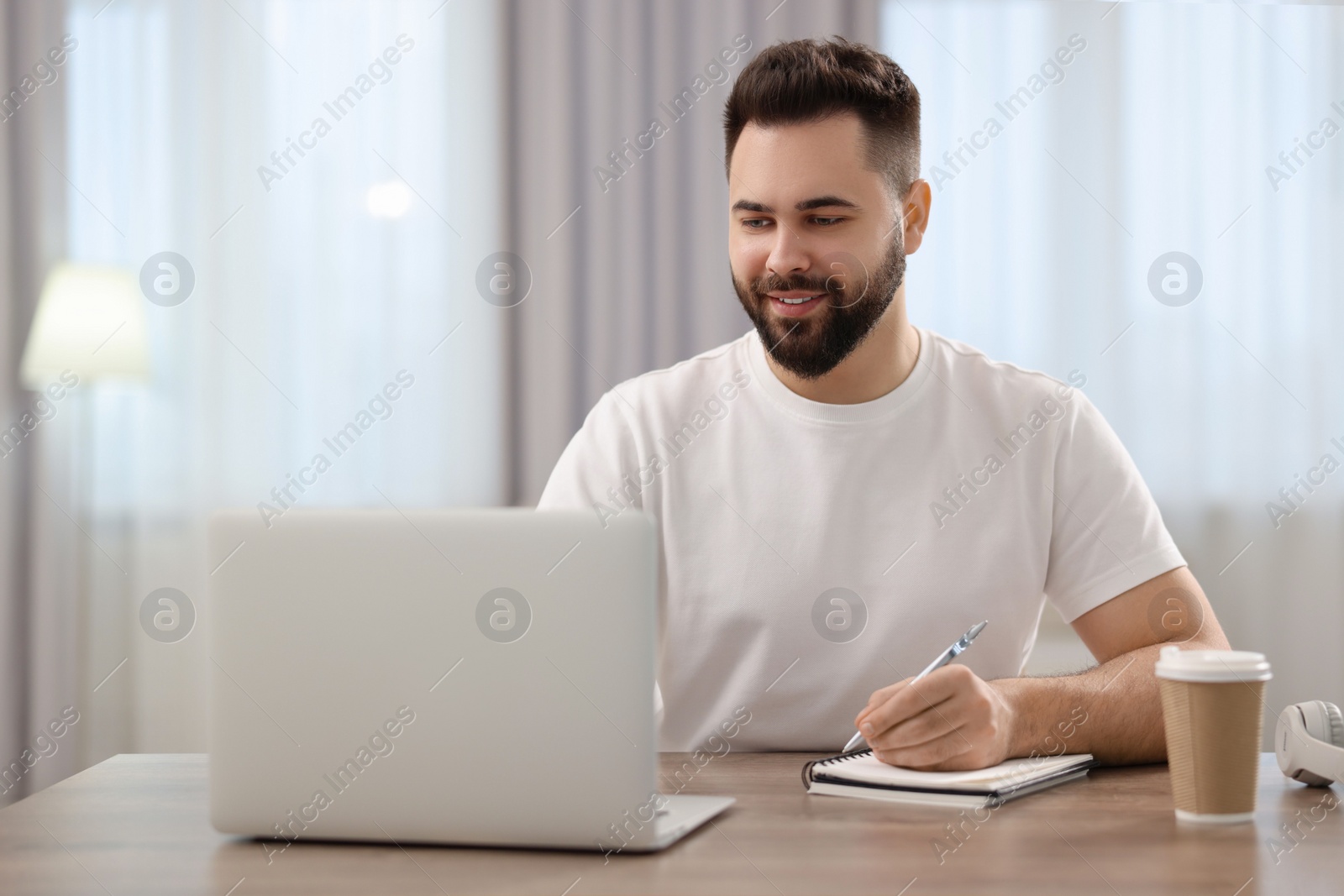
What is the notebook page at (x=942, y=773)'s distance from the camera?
3.03 ft

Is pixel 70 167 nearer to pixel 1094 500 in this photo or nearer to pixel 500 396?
pixel 500 396

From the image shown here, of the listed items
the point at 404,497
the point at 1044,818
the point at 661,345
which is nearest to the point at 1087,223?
the point at 661,345

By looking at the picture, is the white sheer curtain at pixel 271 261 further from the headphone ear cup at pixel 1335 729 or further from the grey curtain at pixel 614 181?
the headphone ear cup at pixel 1335 729

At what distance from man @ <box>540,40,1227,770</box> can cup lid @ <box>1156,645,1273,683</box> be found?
503 millimetres

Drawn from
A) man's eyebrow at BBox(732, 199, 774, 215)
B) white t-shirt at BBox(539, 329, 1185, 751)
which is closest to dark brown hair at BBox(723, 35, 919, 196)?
man's eyebrow at BBox(732, 199, 774, 215)

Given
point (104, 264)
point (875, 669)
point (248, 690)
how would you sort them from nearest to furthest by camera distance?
point (248, 690) < point (875, 669) < point (104, 264)

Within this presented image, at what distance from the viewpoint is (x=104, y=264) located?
285 centimetres

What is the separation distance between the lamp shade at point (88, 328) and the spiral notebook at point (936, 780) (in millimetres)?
2283

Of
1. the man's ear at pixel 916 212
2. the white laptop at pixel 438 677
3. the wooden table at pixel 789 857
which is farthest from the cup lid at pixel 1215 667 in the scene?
the man's ear at pixel 916 212

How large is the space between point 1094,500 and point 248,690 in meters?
1.08

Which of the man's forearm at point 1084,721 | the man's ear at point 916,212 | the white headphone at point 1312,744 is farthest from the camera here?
the man's ear at point 916,212

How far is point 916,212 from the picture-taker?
173 cm

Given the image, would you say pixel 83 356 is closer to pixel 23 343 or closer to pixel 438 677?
pixel 23 343

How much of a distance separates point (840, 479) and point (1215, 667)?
69cm
